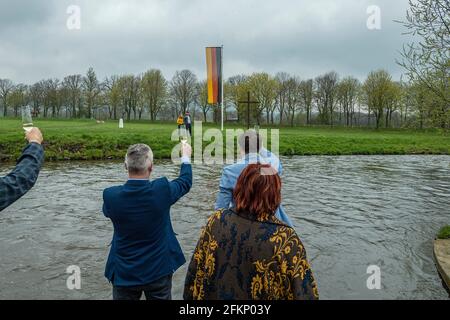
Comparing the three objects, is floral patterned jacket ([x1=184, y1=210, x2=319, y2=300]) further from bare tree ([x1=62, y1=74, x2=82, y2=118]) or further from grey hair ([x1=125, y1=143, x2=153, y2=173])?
bare tree ([x1=62, y1=74, x2=82, y2=118])

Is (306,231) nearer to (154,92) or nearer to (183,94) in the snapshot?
(154,92)

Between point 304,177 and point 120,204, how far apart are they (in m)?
15.1

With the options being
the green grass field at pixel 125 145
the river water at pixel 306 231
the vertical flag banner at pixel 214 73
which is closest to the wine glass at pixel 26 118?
the river water at pixel 306 231

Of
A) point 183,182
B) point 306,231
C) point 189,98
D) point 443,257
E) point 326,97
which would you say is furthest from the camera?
point 189,98

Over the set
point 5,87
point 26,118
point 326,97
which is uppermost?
point 5,87

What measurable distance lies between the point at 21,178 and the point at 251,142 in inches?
101

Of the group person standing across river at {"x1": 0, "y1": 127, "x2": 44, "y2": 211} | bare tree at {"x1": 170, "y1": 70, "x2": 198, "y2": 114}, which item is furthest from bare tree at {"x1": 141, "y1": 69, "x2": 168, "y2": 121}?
person standing across river at {"x1": 0, "y1": 127, "x2": 44, "y2": 211}

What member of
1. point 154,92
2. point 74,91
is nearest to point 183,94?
point 154,92

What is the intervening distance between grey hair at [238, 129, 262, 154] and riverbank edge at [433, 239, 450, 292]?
13.7 feet

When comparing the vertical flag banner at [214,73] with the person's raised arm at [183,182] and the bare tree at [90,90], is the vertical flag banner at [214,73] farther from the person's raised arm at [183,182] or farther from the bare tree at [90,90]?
the bare tree at [90,90]

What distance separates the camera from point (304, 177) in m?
18.0

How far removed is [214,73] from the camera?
31.2 m

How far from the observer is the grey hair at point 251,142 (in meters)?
4.61
